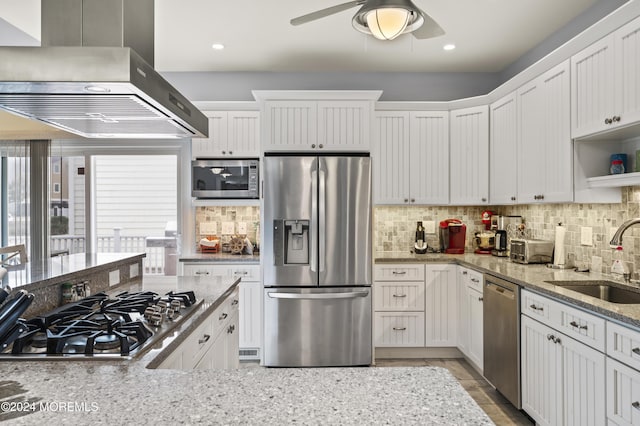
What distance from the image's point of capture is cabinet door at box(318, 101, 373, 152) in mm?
3738

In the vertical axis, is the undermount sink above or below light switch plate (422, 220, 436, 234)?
below

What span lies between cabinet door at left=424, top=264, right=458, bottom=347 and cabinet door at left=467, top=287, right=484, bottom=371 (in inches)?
11.0

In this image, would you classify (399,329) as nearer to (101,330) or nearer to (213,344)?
(213,344)

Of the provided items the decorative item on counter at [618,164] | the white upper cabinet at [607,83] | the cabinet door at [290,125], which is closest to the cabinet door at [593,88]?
the white upper cabinet at [607,83]

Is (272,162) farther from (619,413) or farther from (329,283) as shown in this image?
(619,413)

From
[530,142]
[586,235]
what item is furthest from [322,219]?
[586,235]

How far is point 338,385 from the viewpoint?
3.48 feet

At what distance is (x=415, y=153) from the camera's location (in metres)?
4.18

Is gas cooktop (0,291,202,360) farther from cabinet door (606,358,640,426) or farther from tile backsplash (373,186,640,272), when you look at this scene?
tile backsplash (373,186,640,272)

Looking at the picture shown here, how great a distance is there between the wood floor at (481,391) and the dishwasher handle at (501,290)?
79cm

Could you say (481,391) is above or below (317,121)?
below

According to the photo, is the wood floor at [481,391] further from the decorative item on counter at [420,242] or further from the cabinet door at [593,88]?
the cabinet door at [593,88]

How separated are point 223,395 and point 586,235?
2.88 metres

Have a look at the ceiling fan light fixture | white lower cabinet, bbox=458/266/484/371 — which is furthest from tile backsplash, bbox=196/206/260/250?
the ceiling fan light fixture
